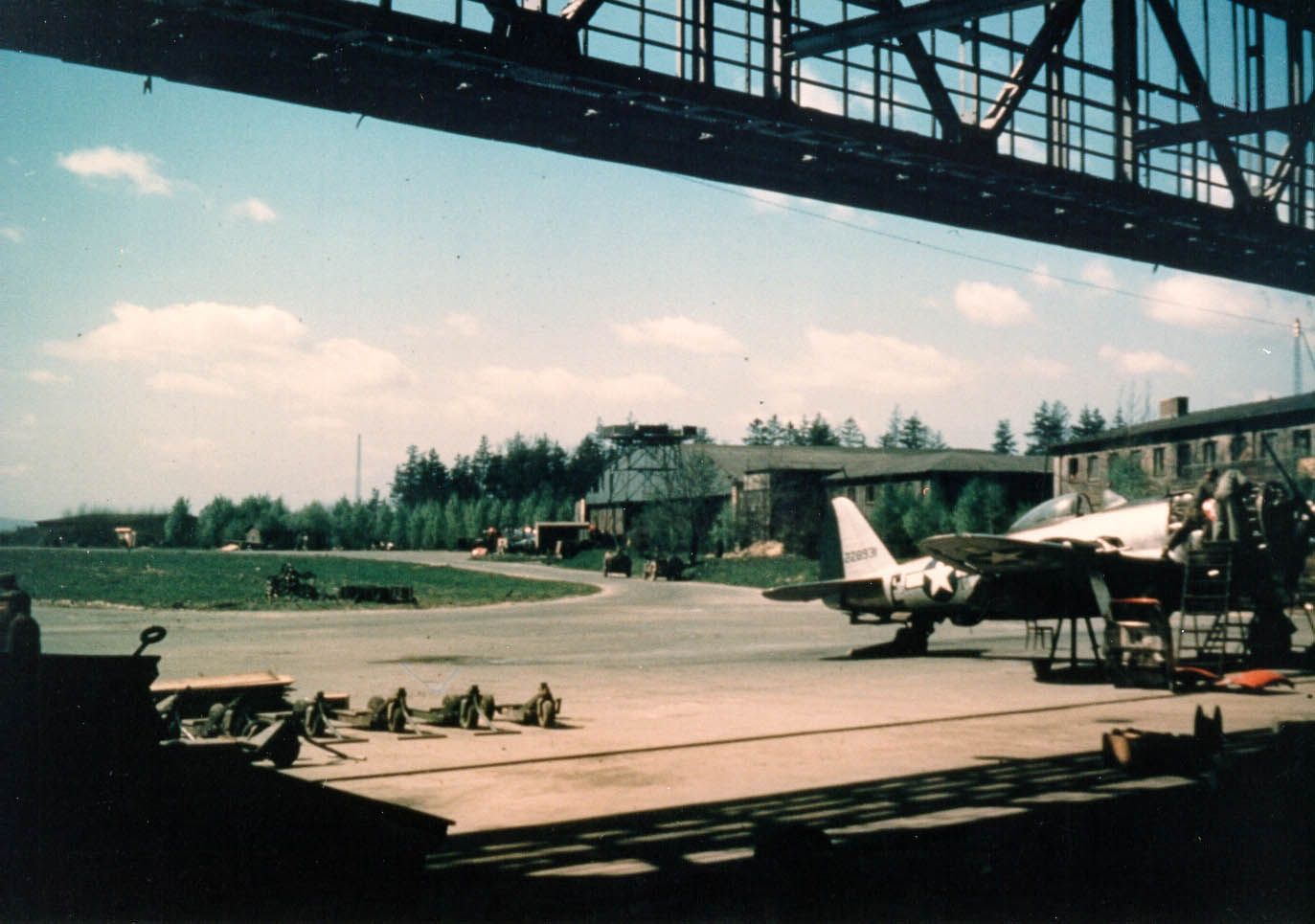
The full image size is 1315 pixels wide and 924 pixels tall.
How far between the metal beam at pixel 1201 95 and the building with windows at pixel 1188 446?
8321mm

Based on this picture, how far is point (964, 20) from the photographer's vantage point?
7.63 metres

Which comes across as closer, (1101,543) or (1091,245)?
(1091,245)

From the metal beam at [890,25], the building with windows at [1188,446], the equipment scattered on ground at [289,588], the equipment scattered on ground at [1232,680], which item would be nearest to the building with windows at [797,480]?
the building with windows at [1188,446]

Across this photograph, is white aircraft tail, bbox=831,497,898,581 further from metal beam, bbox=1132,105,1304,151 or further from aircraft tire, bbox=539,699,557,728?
metal beam, bbox=1132,105,1304,151

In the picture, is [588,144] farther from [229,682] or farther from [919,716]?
[919,716]

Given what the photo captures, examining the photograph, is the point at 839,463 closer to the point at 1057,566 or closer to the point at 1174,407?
the point at 1174,407

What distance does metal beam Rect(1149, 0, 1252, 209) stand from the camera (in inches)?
393

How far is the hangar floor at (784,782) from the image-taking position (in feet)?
→ 19.0

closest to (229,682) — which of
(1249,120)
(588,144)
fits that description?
(588,144)

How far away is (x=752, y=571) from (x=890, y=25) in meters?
52.1

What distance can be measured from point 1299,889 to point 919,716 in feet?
23.1

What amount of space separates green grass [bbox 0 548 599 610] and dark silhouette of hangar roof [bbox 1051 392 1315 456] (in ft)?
89.7

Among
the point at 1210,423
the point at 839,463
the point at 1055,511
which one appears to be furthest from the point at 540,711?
the point at 839,463

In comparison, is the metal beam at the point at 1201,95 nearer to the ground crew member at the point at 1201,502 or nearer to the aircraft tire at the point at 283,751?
the ground crew member at the point at 1201,502
